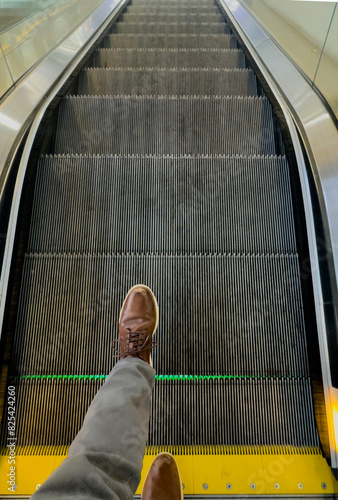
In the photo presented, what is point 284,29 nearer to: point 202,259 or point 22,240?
point 202,259

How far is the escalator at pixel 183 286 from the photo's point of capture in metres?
2.07

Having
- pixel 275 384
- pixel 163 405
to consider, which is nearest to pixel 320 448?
pixel 275 384

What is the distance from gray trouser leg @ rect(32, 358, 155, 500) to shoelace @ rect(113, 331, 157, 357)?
18 centimetres

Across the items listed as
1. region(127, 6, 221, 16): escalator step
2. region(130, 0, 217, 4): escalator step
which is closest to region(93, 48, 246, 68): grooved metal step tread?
region(127, 6, 221, 16): escalator step

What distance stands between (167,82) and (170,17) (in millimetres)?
3355

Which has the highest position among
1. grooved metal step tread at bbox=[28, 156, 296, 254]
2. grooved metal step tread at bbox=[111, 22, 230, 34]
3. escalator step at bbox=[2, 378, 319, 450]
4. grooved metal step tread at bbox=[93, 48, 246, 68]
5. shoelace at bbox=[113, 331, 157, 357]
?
grooved metal step tread at bbox=[111, 22, 230, 34]

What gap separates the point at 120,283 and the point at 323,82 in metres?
2.33

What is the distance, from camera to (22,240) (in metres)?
2.46

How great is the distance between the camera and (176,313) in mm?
2359

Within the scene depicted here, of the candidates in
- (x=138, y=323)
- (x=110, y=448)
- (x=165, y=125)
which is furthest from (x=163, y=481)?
(x=165, y=125)

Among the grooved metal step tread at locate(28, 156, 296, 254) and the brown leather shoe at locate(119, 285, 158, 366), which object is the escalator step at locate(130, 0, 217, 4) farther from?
the brown leather shoe at locate(119, 285, 158, 366)

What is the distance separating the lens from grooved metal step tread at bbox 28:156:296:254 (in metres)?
2.57

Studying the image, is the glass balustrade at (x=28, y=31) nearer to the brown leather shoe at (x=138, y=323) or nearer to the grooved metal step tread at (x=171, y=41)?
the grooved metal step tread at (x=171, y=41)

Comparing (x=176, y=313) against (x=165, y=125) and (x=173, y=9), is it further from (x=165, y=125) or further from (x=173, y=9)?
(x=173, y=9)
